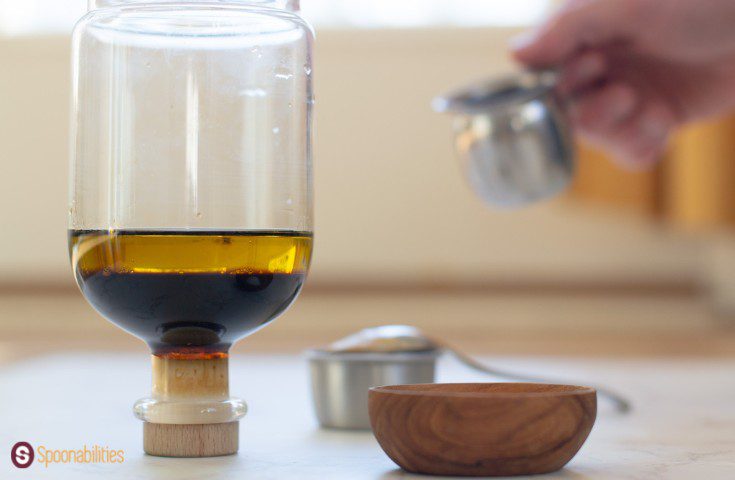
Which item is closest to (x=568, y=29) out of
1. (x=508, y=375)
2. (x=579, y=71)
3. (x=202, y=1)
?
(x=579, y=71)

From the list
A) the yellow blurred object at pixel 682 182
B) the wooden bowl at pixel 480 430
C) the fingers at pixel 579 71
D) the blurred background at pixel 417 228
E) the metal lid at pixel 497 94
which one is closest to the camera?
the wooden bowl at pixel 480 430

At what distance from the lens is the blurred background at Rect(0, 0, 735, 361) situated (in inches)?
120

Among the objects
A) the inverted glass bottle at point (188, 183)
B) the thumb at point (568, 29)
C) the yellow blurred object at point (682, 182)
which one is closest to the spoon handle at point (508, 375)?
the inverted glass bottle at point (188, 183)

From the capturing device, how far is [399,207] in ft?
10.0

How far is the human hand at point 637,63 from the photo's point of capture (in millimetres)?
1338

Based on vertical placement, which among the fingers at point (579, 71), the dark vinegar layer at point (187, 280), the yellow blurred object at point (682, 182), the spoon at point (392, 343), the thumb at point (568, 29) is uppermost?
the thumb at point (568, 29)

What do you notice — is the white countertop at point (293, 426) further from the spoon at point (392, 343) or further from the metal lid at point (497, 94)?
the metal lid at point (497, 94)

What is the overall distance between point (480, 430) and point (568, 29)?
88cm

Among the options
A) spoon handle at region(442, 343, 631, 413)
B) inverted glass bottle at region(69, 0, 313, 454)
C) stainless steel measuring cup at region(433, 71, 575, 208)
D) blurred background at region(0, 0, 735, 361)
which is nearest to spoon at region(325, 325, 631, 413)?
spoon handle at region(442, 343, 631, 413)

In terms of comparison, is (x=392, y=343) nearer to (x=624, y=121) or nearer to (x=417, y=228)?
(x=624, y=121)

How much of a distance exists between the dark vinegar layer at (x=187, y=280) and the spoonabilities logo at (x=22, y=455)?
9cm

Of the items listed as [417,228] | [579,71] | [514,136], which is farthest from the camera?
[417,228]

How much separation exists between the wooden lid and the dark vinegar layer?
0.14 feet

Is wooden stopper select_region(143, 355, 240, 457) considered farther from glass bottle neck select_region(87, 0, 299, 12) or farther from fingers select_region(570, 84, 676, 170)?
fingers select_region(570, 84, 676, 170)
